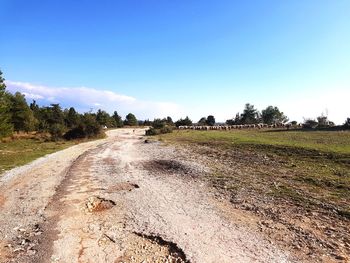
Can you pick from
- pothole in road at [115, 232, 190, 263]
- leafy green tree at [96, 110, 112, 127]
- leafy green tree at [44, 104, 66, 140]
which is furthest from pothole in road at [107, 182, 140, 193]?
leafy green tree at [96, 110, 112, 127]

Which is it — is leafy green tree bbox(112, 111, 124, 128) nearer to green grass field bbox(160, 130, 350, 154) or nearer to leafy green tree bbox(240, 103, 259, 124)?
leafy green tree bbox(240, 103, 259, 124)

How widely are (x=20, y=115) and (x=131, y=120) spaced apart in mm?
64242

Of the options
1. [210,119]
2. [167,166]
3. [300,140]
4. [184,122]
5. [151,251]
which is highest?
[210,119]

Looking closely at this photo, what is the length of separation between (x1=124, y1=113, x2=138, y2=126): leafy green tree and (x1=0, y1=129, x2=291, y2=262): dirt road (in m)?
105

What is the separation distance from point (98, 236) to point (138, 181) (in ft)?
25.0

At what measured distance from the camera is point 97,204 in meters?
12.7

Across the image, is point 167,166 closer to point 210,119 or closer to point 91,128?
point 91,128

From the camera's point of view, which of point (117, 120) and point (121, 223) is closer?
point (121, 223)

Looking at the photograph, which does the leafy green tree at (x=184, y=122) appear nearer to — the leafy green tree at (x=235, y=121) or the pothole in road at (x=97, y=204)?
the leafy green tree at (x=235, y=121)

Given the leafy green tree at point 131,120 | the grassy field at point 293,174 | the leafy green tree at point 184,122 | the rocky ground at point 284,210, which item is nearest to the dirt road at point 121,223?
the rocky ground at point 284,210

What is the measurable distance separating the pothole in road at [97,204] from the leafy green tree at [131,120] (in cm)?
11058

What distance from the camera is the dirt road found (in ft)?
26.5

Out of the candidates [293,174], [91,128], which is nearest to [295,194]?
[293,174]

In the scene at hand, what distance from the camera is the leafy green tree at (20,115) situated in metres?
60.7
